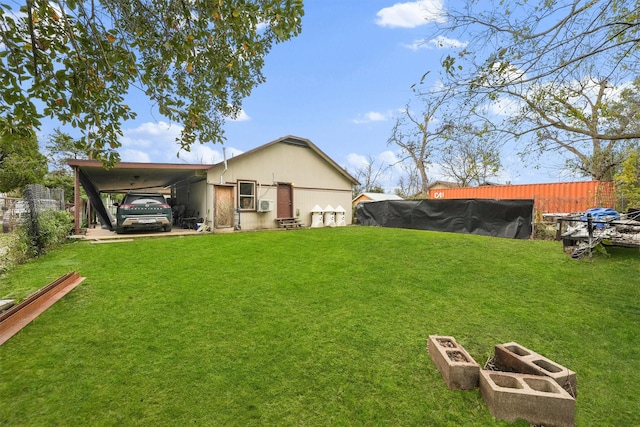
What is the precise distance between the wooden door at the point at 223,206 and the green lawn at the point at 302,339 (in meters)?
6.19

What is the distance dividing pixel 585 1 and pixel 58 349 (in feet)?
21.2

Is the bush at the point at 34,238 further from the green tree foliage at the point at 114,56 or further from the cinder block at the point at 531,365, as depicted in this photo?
the cinder block at the point at 531,365

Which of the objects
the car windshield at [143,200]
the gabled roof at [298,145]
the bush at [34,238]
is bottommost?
the bush at [34,238]

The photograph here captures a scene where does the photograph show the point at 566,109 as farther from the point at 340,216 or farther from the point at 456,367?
the point at 340,216

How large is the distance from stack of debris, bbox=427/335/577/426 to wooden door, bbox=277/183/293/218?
1199cm

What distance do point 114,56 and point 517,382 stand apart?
14.2 feet

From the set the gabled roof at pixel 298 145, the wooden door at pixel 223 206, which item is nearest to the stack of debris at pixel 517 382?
the wooden door at pixel 223 206

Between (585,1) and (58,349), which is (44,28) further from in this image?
(585,1)

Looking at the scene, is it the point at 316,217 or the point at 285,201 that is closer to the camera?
the point at 285,201

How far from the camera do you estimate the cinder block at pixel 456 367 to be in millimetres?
2201

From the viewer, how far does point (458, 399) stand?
211cm

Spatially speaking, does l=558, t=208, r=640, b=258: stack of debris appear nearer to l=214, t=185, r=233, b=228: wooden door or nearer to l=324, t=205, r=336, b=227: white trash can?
l=324, t=205, r=336, b=227: white trash can

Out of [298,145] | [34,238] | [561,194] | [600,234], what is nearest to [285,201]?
[298,145]

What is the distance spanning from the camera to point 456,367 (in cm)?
219
